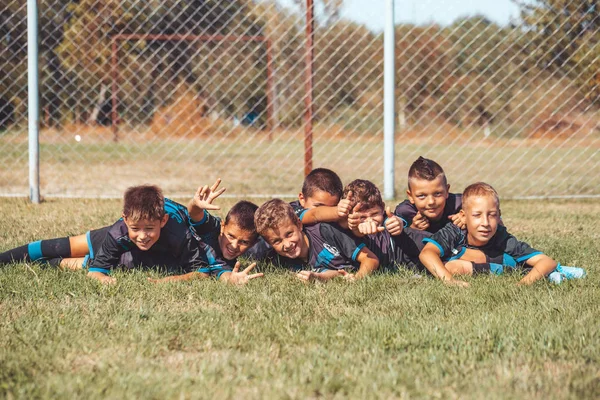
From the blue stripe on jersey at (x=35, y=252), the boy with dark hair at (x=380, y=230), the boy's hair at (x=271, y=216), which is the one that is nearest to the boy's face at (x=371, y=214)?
the boy with dark hair at (x=380, y=230)

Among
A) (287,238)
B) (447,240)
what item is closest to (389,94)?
(447,240)

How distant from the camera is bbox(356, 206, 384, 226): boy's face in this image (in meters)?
4.31

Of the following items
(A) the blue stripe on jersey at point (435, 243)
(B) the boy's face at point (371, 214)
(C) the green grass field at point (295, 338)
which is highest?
(B) the boy's face at point (371, 214)

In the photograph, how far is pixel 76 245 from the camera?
4672 mm

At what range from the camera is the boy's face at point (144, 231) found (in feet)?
13.6

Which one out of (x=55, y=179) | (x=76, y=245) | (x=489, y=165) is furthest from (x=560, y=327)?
(x=489, y=165)

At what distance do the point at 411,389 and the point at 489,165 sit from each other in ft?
37.7

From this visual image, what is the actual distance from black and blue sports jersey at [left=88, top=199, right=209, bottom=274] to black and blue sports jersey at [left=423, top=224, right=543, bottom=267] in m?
1.42

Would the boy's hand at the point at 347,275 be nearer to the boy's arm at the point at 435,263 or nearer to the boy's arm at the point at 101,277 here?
the boy's arm at the point at 435,263

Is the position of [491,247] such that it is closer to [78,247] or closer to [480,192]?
[480,192]

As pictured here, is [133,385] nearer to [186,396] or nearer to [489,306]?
[186,396]

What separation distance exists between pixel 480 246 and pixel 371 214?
738 mm

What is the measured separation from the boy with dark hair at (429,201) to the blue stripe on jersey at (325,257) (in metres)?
0.62

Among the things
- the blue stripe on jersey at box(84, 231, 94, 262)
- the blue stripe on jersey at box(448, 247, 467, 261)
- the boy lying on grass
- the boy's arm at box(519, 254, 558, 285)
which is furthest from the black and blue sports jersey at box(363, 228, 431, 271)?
the blue stripe on jersey at box(84, 231, 94, 262)
